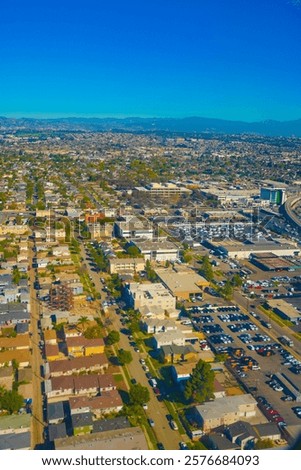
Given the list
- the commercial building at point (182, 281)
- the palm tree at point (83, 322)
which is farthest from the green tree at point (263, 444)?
the commercial building at point (182, 281)

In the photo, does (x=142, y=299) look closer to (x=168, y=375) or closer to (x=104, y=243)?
(x=168, y=375)

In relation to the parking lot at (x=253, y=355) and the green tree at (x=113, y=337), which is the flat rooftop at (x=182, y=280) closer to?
the parking lot at (x=253, y=355)

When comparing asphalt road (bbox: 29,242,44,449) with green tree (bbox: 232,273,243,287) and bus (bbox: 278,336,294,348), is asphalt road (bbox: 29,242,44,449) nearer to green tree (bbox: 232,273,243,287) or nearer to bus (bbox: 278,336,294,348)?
bus (bbox: 278,336,294,348)

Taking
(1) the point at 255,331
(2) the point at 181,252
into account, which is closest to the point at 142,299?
(1) the point at 255,331

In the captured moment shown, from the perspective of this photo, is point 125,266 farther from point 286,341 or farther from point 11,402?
point 11,402

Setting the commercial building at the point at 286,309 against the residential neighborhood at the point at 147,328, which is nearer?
the residential neighborhood at the point at 147,328

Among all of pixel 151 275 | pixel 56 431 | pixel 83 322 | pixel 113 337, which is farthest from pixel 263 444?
pixel 151 275

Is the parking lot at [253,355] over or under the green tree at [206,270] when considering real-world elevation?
under
